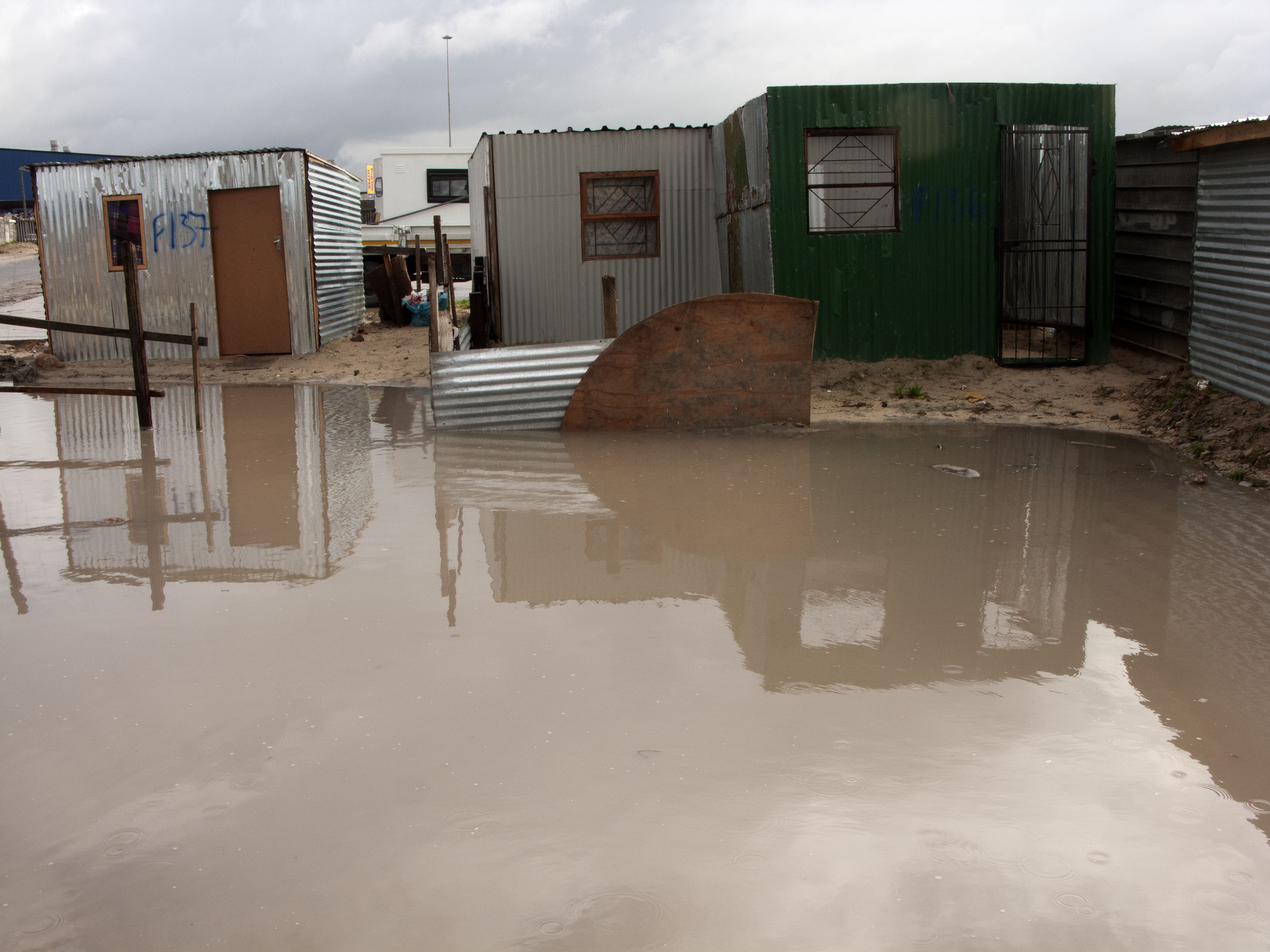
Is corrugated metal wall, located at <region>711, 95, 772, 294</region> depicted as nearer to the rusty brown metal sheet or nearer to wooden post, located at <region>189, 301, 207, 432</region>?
the rusty brown metal sheet

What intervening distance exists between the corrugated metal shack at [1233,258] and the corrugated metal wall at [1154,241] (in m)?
0.34

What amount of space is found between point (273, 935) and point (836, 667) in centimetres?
242

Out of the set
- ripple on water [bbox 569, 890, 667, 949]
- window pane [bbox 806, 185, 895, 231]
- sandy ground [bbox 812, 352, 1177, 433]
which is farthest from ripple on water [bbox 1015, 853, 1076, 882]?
window pane [bbox 806, 185, 895, 231]

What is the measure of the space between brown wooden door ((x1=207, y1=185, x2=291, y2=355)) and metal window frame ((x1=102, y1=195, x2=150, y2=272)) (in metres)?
0.97

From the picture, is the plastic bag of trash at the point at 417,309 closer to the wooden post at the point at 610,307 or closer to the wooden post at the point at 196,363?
the wooden post at the point at 196,363

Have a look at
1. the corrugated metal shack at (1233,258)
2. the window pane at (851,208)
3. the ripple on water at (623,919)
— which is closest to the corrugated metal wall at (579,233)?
the window pane at (851,208)

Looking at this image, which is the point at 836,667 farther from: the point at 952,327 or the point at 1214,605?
the point at 952,327

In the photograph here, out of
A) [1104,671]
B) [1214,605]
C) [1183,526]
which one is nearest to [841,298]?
[1183,526]

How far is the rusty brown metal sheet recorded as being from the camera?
30.8 ft

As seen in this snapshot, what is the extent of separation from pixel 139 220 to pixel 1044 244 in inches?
501

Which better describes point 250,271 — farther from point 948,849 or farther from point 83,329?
point 948,849

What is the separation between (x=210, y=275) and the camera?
50.9 feet

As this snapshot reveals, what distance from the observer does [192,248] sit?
608 inches

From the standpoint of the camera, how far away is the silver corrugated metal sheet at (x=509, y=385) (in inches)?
379
